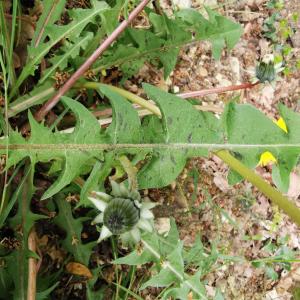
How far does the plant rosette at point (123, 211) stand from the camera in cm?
98

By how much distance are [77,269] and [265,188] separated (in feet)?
2.36

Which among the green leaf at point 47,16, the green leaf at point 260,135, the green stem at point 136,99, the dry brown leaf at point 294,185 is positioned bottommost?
the dry brown leaf at point 294,185

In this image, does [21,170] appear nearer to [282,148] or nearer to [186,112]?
[186,112]

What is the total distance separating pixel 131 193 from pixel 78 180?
0.39m

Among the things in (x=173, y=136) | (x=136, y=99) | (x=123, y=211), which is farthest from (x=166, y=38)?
(x=123, y=211)

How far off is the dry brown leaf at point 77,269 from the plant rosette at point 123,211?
1.52 ft

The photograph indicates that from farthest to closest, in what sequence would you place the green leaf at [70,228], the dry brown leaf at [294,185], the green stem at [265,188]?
the dry brown leaf at [294,185], the green leaf at [70,228], the green stem at [265,188]

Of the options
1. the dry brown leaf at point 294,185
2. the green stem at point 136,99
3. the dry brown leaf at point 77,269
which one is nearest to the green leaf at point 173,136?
the green stem at point 136,99

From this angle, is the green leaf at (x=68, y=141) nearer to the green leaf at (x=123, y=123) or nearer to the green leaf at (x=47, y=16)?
the green leaf at (x=123, y=123)

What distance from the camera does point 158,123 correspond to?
1.11 metres

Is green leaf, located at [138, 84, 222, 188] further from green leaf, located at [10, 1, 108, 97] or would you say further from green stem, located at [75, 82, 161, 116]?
green leaf, located at [10, 1, 108, 97]

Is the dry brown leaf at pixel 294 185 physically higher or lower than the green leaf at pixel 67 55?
lower

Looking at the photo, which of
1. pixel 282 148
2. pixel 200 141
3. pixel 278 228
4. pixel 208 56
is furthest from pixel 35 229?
pixel 278 228

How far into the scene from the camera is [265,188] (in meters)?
0.96
